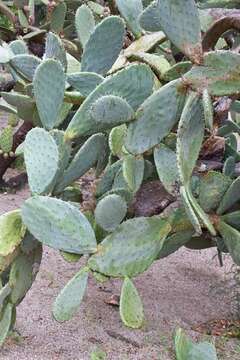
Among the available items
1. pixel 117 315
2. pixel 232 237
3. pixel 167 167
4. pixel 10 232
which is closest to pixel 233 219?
pixel 232 237

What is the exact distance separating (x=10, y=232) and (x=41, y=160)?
230mm

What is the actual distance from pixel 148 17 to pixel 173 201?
38cm

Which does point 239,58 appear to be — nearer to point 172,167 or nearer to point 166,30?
point 166,30

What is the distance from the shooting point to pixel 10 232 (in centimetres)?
137

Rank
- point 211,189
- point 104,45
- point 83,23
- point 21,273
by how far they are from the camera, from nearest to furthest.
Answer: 1. point 104,45
2. point 211,189
3. point 21,273
4. point 83,23

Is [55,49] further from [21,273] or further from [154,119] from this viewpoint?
[21,273]

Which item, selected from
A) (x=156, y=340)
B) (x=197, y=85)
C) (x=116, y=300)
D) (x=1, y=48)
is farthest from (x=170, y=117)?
(x=116, y=300)

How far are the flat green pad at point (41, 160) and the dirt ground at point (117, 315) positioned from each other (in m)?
1.10

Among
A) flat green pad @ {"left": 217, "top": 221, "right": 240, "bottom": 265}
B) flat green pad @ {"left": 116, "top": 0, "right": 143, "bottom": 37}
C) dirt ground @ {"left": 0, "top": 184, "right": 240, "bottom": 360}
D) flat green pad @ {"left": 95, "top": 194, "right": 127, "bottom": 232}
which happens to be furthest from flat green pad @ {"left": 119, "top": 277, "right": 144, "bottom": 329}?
dirt ground @ {"left": 0, "top": 184, "right": 240, "bottom": 360}

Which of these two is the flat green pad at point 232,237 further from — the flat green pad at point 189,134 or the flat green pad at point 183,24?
the flat green pad at point 183,24

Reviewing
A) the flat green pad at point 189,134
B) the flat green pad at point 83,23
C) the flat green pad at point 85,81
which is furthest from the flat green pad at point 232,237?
the flat green pad at point 83,23

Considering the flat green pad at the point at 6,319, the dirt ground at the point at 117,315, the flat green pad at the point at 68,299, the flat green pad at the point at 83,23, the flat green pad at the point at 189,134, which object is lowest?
the dirt ground at the point at 117,315

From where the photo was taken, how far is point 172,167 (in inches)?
49.4

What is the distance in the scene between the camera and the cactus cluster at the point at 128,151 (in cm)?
111
